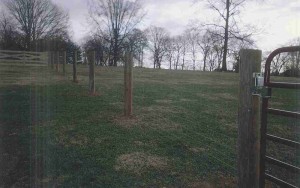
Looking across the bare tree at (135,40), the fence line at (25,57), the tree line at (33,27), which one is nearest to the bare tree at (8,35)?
the tree line at (33,27)

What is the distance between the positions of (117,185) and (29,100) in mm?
6778

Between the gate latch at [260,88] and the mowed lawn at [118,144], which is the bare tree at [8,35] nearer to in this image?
the mowed lawn at [118,144]

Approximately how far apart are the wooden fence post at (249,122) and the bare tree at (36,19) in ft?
175

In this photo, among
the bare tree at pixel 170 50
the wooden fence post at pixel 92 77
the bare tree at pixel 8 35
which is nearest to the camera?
the wooden fence post at pixel 92 77

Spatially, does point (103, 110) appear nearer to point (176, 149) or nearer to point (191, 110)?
point (191, 110)

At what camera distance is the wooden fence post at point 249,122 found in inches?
149

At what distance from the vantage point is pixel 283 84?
3.66 meters

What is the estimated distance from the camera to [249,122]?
12.7 ft

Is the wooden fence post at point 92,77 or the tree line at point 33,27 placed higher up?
the tree line at point 33,27

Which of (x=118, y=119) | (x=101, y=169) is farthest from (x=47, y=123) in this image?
(x=101, y=169)

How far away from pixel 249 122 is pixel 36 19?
198 ft

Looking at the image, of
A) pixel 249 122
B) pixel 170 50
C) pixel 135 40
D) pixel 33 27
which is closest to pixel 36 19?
pixel 33 27

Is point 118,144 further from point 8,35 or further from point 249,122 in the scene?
point 8,35

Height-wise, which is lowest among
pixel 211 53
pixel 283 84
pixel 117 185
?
pixel 117 185
